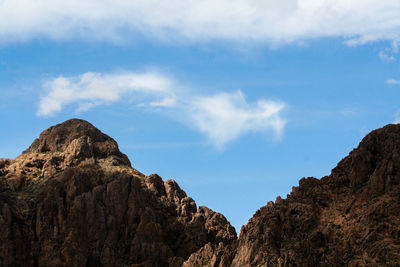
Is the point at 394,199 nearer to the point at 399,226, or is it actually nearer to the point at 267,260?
the point at 399,226

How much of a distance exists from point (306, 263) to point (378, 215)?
19777 millimetres

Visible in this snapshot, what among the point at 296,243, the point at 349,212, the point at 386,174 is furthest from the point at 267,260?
the point at 386,174

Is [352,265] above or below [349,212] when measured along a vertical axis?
below

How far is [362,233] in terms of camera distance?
18812 cm

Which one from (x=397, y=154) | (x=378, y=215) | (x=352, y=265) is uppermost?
(x=397, y=154)

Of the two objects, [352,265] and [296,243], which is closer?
[352,265]

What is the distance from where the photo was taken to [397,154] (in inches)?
7849

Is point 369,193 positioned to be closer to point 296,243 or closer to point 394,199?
point 394,199

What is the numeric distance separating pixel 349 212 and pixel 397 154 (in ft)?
59.7

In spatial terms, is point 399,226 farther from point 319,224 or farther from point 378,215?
point 319,224

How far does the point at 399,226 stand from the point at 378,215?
21.4ft

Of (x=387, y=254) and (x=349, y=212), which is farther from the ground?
(x=349, y=212)

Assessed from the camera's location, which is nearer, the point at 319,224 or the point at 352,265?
the point at 352,265

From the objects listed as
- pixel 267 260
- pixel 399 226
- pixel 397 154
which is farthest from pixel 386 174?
pixel 267 260
